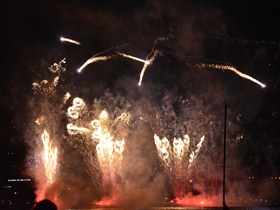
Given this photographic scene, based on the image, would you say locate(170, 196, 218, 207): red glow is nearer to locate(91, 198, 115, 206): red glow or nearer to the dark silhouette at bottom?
locate(91, 198, 115, 206): red glow

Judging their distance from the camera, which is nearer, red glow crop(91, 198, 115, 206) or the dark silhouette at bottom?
the dark silhouette at bottom

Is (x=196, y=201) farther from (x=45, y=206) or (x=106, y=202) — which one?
(x=45, y=206)

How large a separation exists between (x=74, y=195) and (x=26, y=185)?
A: 340 inches

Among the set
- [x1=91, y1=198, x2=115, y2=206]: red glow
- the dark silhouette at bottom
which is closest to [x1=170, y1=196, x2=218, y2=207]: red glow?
[x1=91, y1=198, x2=115, y2=206]: red glow

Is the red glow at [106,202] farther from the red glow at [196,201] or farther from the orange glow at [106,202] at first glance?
the red glow at [196,201]

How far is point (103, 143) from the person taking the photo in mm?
45375

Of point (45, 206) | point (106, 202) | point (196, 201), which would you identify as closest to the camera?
point (45, 206)

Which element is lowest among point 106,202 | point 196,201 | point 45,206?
point 196,201

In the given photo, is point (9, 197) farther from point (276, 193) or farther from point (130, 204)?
point (276, 193)

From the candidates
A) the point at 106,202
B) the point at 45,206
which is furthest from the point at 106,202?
the point at 45,206

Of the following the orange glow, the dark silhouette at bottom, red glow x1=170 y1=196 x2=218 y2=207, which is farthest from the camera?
red glow x1=170 y1=196 x2=218 y2=207

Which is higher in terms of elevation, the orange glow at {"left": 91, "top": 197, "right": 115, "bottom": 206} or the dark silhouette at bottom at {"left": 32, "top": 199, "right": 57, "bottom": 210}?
the dark silhouette at bottom at {"left": 32, "top": 199, "right": 57, "bottom": 210}

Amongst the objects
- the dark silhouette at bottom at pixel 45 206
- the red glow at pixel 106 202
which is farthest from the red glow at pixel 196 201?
the dark silhouette at bottom at pixel 45 206

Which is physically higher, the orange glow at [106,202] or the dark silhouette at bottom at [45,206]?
the dark silhouette at bottom at [45,206]
